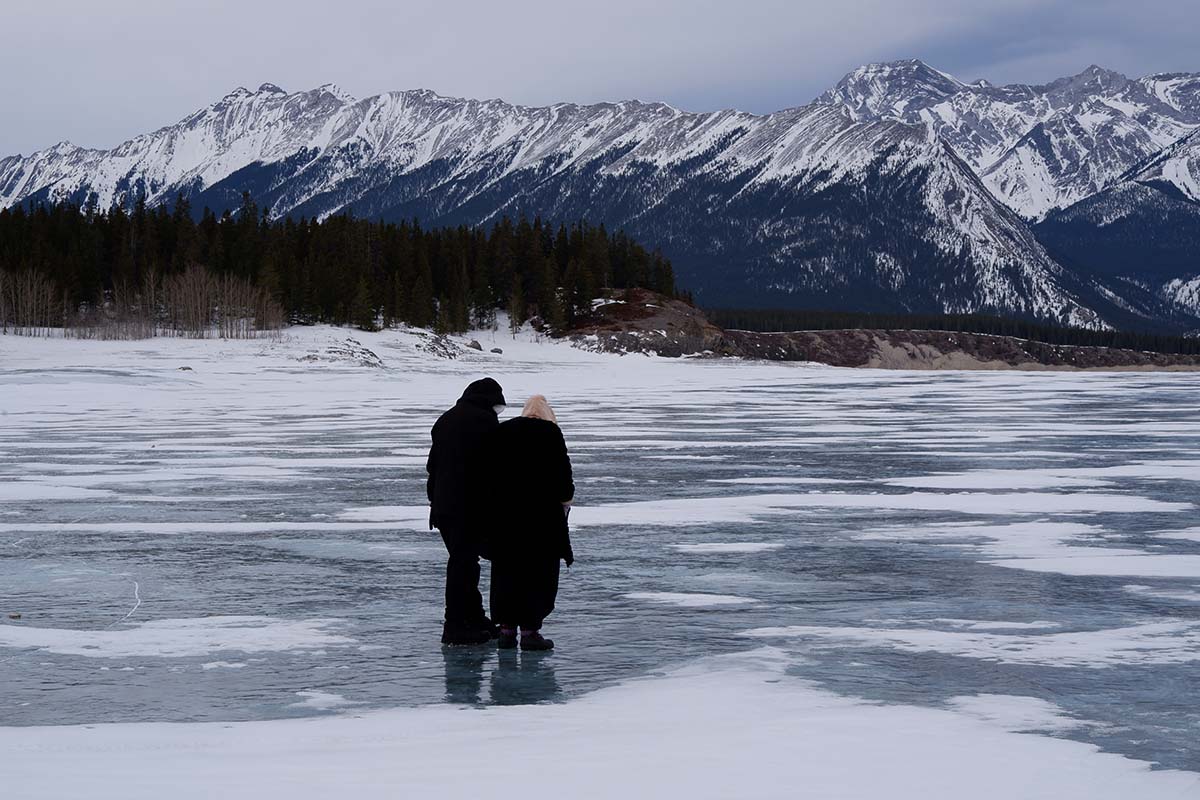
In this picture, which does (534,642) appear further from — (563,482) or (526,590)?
(563,482)

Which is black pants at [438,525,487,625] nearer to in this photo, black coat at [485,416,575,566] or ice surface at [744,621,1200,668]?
black coat at [485,416,575,566]

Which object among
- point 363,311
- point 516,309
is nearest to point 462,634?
point 363,311

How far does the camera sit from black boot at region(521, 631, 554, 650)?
10281mm

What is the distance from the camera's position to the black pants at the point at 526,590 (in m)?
10.3

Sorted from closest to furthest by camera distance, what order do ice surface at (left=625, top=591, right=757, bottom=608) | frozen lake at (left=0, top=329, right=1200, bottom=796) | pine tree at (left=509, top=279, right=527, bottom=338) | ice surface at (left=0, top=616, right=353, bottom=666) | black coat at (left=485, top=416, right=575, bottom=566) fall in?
frozen lake at (left=0, top=329, right=1200, bottom=796)
ice surface at (left=0, top=616, right=353, bottom=666)
black coat at (left=485, top=416, right=575, bottom=566)
ice surface at (left=625, top=591, right=757, bottom=608)
pine tree at (left=509, top=279, right=527, bottom=338)

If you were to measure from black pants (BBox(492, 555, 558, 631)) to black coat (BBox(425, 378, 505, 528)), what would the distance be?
528mm

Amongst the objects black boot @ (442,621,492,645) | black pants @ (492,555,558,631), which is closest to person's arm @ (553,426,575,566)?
black pants @ (492,555,558,631)

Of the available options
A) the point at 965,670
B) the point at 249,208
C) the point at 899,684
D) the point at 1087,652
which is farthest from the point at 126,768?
the point at 249,208

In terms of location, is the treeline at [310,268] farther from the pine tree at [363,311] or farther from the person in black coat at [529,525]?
the person in black coat at [529,525]

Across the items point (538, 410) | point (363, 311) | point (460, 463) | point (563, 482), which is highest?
point (363, 311)

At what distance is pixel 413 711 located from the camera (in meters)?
8.47

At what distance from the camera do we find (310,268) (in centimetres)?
12288

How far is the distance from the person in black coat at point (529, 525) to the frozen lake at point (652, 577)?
41 centimetres

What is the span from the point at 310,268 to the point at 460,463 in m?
115
